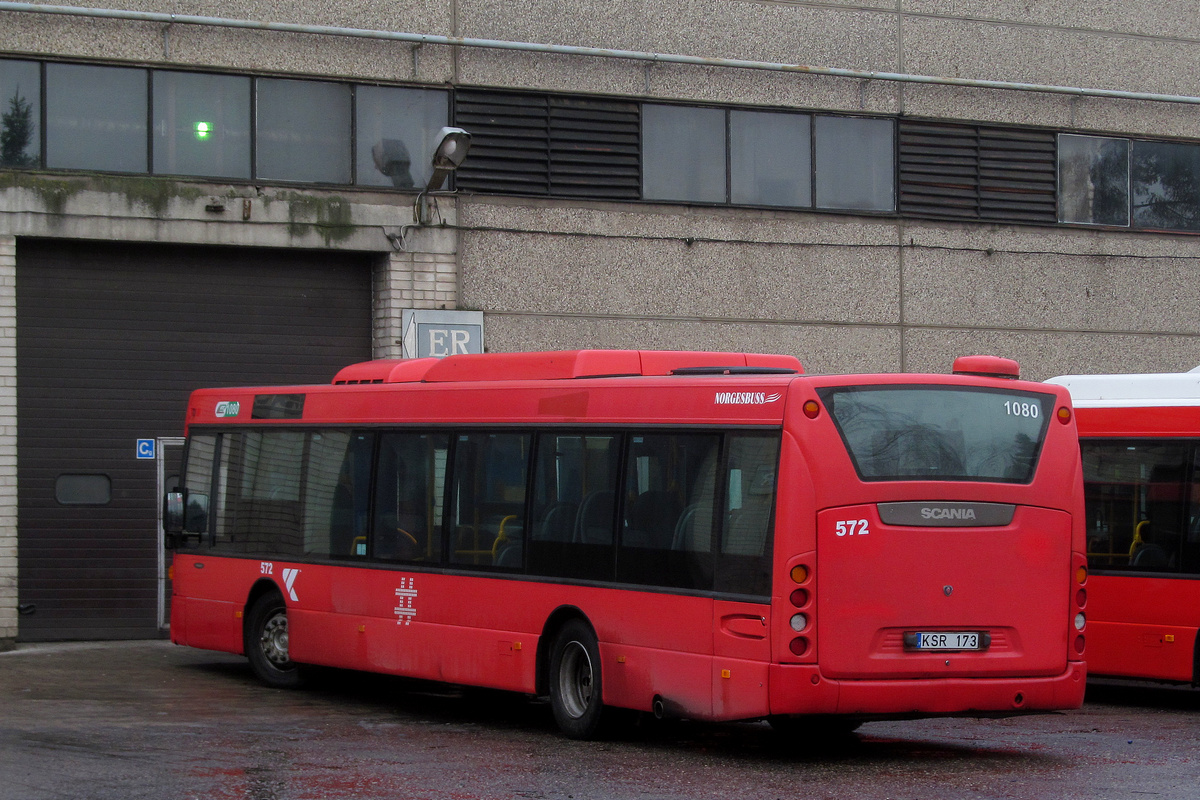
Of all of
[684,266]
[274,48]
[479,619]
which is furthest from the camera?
[684,266]

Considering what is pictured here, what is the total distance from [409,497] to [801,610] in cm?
412

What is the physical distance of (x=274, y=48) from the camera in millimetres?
17594

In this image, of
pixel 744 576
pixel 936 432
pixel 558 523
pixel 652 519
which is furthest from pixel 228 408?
pixel 936 432

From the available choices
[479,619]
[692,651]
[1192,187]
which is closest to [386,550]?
[479,619]

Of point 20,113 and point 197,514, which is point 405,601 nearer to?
point 197,514

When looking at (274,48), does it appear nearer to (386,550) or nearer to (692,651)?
(386,550)

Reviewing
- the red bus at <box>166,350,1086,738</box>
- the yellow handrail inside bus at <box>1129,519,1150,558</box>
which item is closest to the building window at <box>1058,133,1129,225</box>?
the yellow handrail inside bus at <box>1129,519,1150,558</box>

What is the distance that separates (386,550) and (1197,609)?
627 centimetres

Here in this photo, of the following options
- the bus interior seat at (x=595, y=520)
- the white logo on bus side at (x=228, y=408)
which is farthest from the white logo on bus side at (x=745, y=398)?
the white logo on bus side at (x=228, y=408)

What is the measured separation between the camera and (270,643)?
14.1 metres

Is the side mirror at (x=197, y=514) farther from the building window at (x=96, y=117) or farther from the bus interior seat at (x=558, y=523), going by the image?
Answer: the bus interior seat at (x=558, y=523)

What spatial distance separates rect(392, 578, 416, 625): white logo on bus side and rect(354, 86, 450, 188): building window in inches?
276

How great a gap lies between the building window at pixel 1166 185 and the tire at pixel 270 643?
41.1 ft

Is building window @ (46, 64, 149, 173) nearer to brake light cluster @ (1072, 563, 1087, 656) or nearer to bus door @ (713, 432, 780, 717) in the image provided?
bus door @ (713, 432, 780, 717)
